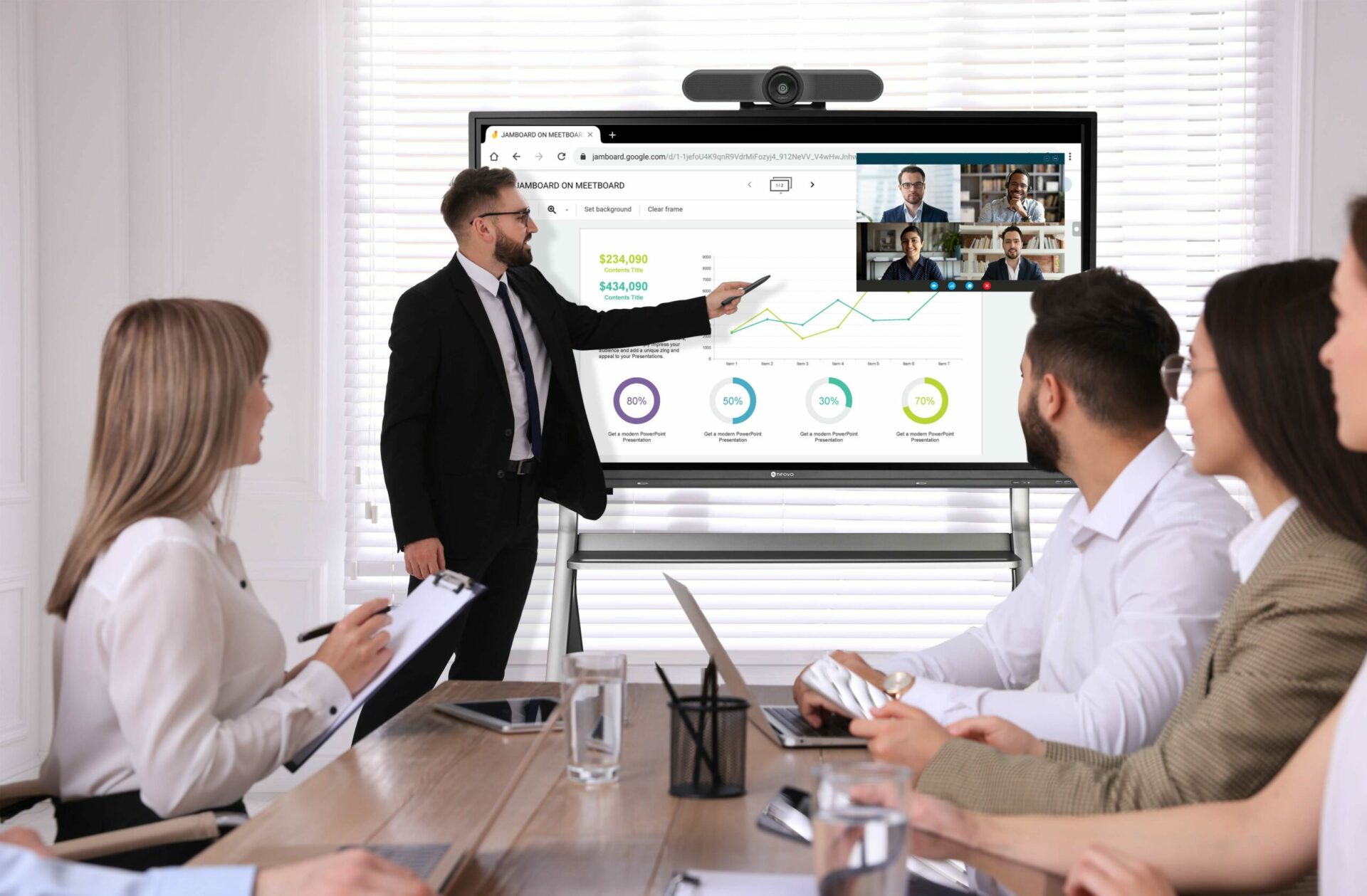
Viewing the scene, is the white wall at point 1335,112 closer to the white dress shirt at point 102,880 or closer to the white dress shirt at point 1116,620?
the white dress shirt at point 1116,620

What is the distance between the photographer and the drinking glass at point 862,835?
2.71 ft

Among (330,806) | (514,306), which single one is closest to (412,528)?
(514,306)

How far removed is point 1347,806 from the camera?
3.26 feet

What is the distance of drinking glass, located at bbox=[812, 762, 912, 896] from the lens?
827 millimetres

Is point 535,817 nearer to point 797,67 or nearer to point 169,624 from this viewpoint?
point 169,624

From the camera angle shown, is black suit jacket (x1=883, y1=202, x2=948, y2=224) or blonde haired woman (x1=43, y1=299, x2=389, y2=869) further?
black suit jacket (x1=883, y1=202, x2=948, y2=224)

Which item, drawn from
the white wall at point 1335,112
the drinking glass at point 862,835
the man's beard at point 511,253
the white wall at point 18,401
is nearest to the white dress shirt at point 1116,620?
the drinking glass at point 862,835

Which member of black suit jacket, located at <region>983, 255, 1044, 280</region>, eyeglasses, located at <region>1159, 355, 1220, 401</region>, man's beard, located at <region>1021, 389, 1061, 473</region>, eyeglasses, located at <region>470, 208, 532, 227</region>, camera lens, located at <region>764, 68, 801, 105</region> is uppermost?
camera lens, located at <region>764, 68, 801, 105</region>

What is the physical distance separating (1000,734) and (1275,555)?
0.38m

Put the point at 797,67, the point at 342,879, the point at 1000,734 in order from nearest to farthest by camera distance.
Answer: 1. the point at 342,879
2. the point at 1000,734
3. the point at 797,67

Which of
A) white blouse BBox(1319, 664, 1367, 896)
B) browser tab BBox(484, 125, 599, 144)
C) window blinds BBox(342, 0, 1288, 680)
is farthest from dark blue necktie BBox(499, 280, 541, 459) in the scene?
white blouse BBox(1319, 664, 1367, 896)

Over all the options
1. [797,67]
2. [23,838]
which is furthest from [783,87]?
[23,838]

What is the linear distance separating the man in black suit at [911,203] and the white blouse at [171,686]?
7.45ft

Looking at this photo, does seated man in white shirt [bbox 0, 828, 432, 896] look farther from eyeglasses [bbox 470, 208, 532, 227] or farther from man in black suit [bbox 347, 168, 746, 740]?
eyeglasses [bbox 470, 208, 532, 227]
